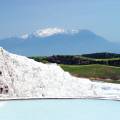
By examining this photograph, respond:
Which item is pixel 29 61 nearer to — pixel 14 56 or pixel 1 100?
pixel 14 56

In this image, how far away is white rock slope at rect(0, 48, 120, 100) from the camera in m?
37.9

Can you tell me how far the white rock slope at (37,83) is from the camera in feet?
124

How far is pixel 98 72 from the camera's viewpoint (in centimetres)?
5644

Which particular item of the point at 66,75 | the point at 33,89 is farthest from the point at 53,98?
the point at 66,75

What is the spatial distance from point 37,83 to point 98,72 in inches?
722
